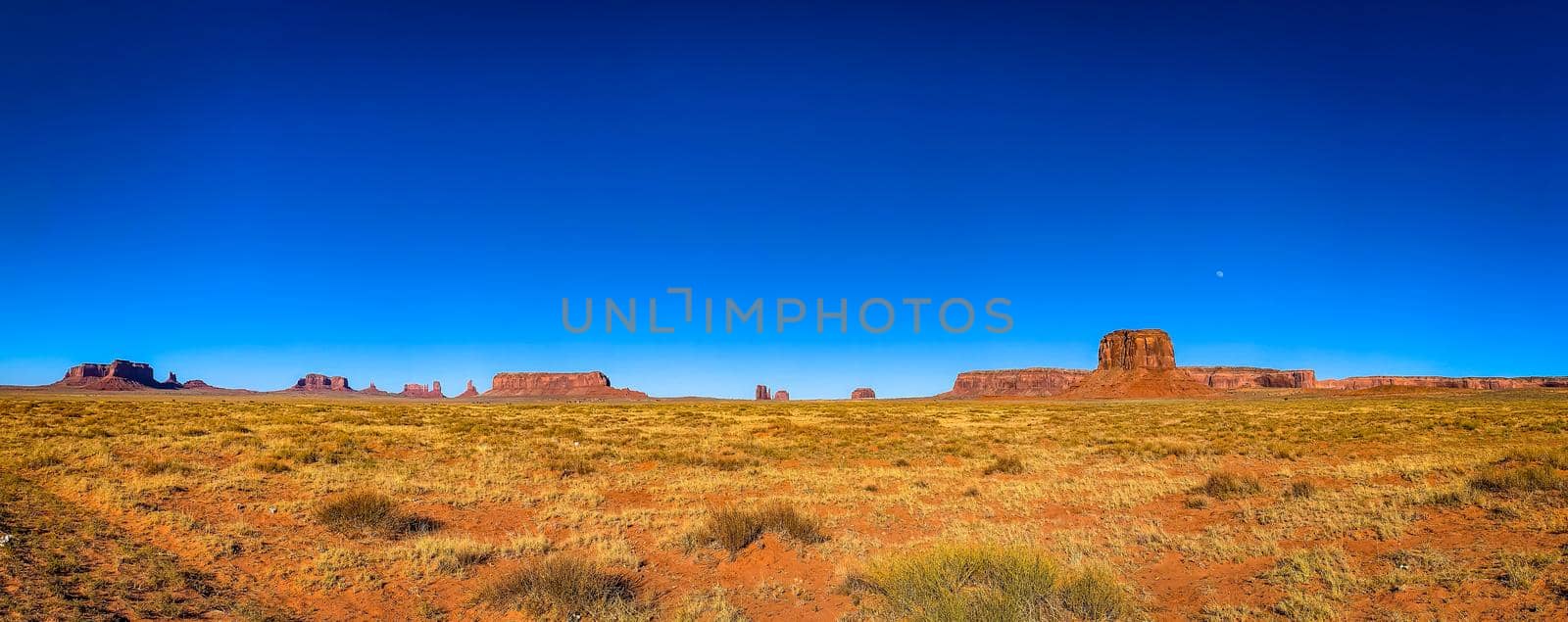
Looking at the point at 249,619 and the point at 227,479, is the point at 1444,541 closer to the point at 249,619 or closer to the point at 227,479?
the point at 249,619

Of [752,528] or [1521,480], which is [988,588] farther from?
[1521,480]

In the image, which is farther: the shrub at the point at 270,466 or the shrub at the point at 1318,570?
the shrub at the point at 270,466

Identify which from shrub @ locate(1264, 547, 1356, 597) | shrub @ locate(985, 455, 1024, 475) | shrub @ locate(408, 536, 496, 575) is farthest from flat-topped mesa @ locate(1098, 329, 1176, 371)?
shrub @ locate(408, 536, 496, 575)

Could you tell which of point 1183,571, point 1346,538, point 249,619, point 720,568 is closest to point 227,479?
point 249,619

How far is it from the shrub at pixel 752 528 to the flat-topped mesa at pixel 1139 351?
139 metres

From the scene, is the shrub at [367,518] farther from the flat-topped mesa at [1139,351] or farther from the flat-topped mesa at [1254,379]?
the flat-topped mesa at [1254,379]

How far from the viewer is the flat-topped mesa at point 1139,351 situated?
136 metres

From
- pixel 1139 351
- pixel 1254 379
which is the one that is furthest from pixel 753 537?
pixel 1254 379

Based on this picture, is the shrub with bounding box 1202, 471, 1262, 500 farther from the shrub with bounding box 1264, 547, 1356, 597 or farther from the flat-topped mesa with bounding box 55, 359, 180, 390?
the flat-topped mesa with bounding box 55, 359, 180, 390

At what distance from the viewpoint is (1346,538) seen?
8.89 m

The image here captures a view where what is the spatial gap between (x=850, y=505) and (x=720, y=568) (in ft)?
15.1

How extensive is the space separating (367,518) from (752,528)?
594 cm

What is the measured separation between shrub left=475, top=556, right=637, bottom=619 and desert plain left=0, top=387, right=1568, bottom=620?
1.3 inches

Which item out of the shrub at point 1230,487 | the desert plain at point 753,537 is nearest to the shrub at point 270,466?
the desert plain at point 753,537
